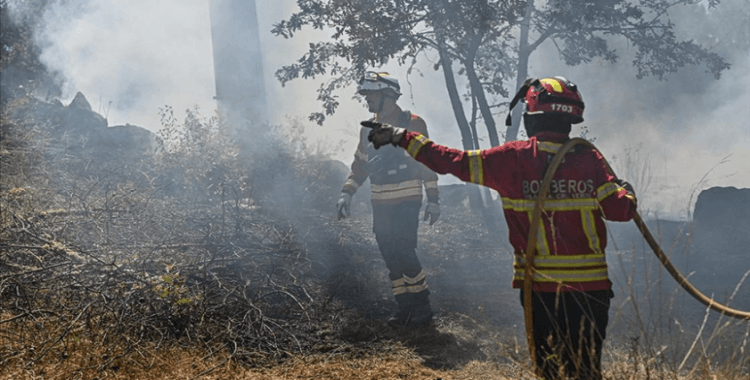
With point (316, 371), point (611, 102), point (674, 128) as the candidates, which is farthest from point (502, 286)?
point (674, 128)

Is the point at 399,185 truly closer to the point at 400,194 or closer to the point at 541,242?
the point at 400,194

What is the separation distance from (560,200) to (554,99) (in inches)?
17.8

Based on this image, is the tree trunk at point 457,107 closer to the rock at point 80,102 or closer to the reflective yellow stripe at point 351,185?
the reflective yellow stripe at point 351,185

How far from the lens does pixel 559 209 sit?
2662 millimetres

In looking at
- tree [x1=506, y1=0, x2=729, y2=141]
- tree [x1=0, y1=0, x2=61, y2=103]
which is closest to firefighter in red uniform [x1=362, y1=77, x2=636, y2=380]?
tree [x1=506, y1=0, x2=729, y2=141]

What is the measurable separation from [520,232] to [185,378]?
2043 mm

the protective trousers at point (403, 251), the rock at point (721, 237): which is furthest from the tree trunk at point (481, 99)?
the protective trousers at point (403, 251)

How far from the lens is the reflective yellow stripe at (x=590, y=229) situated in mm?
2652

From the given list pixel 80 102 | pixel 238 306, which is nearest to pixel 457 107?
pixel 238 306

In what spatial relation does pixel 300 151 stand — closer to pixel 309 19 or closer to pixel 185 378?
pixel 309 19

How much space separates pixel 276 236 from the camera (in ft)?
22.4

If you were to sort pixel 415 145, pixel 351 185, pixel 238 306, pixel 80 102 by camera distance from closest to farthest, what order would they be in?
pixel 415 145 → pixel 238 306 → pixel 351 185 → pixel 80 102

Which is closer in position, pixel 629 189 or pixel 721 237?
pixel 629 189

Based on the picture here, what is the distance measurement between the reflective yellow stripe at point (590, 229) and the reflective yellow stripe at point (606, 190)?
8 centimetres
